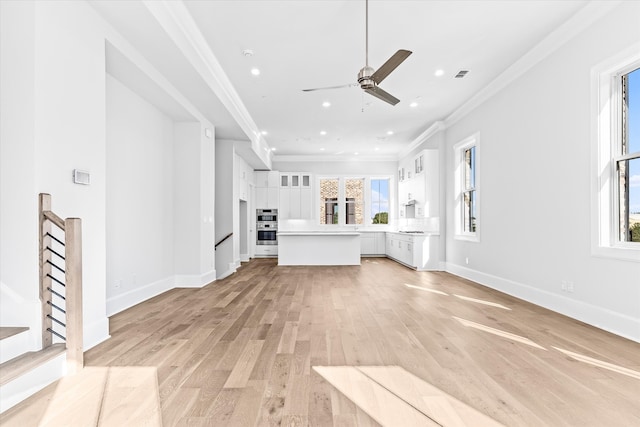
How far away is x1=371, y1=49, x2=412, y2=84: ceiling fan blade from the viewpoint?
9.70 feet

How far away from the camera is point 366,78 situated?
3.31 metres

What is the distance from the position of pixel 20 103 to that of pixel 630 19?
501 centimetres

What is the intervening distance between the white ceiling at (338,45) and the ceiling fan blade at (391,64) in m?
0.65

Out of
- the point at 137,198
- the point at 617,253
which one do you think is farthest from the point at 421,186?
the point at 137,198

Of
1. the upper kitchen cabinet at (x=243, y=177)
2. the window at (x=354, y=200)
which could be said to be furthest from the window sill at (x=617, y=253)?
the window at (x=354, y=200)

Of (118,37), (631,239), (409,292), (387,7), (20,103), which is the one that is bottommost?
(409,292)

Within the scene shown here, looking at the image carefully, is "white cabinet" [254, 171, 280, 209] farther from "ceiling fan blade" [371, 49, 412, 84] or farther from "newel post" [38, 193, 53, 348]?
"newel post" [38, 193, 53, 348]

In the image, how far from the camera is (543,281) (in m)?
4.04

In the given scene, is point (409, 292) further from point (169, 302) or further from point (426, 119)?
point (426, 119)

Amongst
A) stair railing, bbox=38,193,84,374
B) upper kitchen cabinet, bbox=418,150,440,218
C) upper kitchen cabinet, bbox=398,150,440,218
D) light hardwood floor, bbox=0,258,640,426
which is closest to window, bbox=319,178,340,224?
upper kitchen cabinet, bbox=398,150,440,218

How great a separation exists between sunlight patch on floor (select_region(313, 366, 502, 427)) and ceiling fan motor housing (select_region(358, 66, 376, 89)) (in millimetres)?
2613

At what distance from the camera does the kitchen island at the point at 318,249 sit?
804cm

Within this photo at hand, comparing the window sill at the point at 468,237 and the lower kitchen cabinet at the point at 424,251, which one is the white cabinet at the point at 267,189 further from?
the window sill at the point at 468,237

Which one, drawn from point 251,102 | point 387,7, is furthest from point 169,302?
point 387,7
